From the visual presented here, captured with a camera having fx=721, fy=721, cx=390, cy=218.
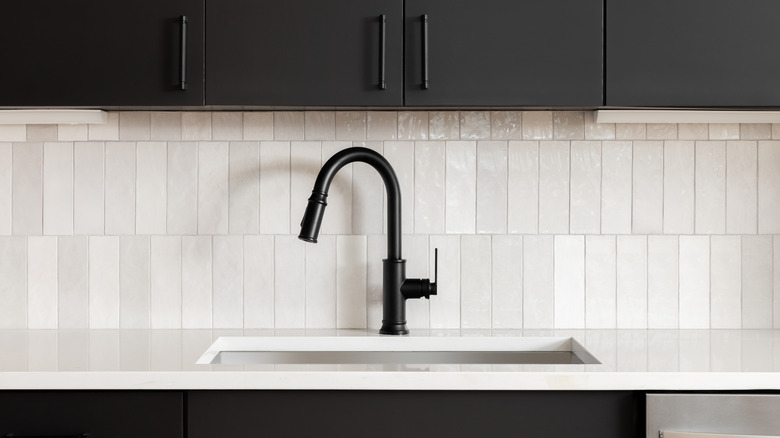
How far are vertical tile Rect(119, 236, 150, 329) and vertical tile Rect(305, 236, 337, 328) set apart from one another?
430 millimetres

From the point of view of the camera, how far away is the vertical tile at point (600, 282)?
1.93m

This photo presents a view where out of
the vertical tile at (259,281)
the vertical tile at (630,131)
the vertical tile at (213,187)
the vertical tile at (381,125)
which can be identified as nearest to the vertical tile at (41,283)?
the vertical tile at (213,187)

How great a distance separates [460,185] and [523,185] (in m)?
0.17

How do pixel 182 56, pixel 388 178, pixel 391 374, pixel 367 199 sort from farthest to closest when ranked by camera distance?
pixel 367 199 → pixel 388 178 → pixel 182 56 → pixel 391 374

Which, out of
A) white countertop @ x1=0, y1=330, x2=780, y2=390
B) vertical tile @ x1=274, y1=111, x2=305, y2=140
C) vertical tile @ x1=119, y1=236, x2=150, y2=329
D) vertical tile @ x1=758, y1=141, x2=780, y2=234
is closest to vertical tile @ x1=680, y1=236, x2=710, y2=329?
vertical tile @ x1=758, y1=141, x2=780, y2=234

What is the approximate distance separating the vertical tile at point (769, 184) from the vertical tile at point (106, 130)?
5.64 ft

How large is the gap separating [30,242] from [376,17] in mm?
1108

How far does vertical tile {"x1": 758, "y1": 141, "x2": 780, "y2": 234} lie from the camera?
1924 mm

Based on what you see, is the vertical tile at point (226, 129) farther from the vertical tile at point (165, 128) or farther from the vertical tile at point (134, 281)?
the vertical tile at point (134, 281)

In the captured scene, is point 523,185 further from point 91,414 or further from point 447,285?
point 91,414

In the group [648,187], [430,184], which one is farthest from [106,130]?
[648,187]

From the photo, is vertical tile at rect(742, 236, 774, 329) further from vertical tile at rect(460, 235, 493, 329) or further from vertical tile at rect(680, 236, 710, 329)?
vertical tile at rect(460, 235, 493, 329)

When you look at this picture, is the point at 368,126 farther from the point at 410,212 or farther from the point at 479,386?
the point at 479,386

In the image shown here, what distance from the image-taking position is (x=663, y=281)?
6.33 ft
